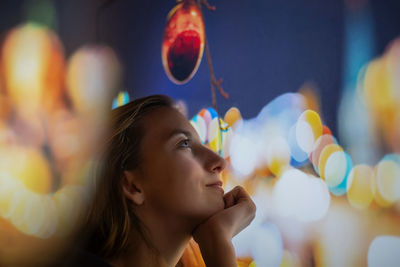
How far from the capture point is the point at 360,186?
85 cm

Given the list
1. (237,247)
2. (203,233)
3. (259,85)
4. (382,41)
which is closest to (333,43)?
(382,41)

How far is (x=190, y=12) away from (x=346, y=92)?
795 millimetres

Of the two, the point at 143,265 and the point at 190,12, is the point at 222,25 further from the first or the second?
the point at 143,265

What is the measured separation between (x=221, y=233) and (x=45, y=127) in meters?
1.52

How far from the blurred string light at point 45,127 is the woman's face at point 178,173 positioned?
1.07m

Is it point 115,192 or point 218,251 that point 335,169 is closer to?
point 218,251

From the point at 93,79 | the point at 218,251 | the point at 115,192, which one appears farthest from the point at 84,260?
the point at 93,79

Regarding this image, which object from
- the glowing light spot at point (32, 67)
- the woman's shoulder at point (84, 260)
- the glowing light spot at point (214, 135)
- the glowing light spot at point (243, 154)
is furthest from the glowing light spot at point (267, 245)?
the glowing light spot at point (32, 67)

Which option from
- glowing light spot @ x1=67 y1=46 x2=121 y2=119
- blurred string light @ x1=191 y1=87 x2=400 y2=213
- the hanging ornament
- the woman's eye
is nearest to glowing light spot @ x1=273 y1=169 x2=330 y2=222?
blurred string light @ x1=191 y1=87 x2=400 y2=213

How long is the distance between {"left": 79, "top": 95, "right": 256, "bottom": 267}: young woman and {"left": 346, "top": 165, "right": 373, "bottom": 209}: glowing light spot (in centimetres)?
25

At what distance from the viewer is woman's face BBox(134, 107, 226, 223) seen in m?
0.93

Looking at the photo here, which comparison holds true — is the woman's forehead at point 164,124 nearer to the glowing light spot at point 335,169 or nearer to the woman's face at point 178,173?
the woman's face at point 178,173

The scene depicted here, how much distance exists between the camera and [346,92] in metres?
0.89

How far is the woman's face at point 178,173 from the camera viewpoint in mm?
929
